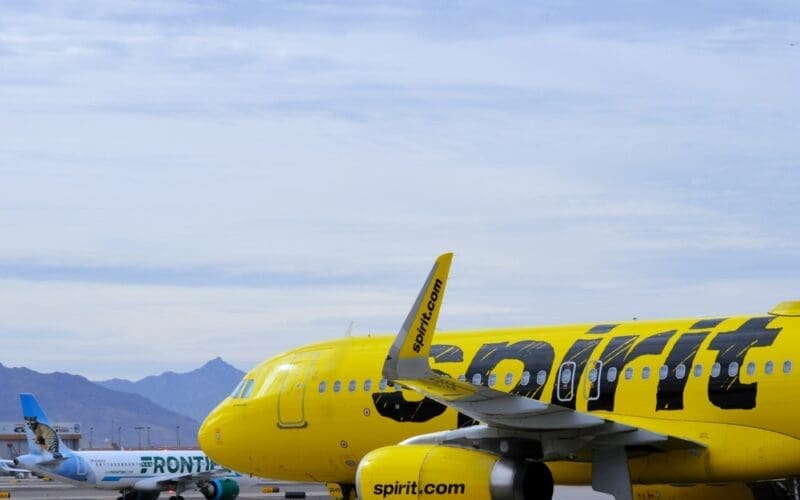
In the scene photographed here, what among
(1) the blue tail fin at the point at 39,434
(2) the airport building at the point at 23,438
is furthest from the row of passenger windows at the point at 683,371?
(2) the airport building at the point at 23,438

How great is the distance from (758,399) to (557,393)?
3638mm

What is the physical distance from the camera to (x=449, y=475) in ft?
76.2

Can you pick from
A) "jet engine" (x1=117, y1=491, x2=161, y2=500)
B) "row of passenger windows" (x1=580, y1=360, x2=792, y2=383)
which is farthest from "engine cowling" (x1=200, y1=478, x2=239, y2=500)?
"row of passenger windows" (x1=580, y1=360, x2=792, y2=383)

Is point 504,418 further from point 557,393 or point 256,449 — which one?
point 256,449

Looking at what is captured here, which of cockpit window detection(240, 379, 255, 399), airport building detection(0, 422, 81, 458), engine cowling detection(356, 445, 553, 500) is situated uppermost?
airport building detection(0, 422, 81, 458)

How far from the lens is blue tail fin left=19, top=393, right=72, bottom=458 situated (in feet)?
232

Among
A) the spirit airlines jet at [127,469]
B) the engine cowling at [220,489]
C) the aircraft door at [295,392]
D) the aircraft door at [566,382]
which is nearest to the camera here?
the aircraft door at [566,382]

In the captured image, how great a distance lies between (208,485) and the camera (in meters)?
64.8

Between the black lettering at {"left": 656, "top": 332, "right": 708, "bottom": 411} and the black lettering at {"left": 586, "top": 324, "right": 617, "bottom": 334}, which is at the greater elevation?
the black lettering at {"left": 586, "top": 324, "right": 617, "bottom": 334}

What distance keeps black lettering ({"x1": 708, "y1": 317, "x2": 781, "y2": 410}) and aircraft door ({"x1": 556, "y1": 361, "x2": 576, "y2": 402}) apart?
251 cm

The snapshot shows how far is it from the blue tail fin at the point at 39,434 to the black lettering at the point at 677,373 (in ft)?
164

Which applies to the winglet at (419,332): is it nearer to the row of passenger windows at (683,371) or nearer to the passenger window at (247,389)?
the row of passenger windows at (683,371)

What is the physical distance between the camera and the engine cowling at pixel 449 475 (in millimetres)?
22844

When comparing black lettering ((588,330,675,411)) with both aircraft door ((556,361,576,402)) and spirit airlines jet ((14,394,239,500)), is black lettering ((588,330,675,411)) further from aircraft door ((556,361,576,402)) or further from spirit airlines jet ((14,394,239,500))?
spirit airlines jet ((14,394,239,500))
